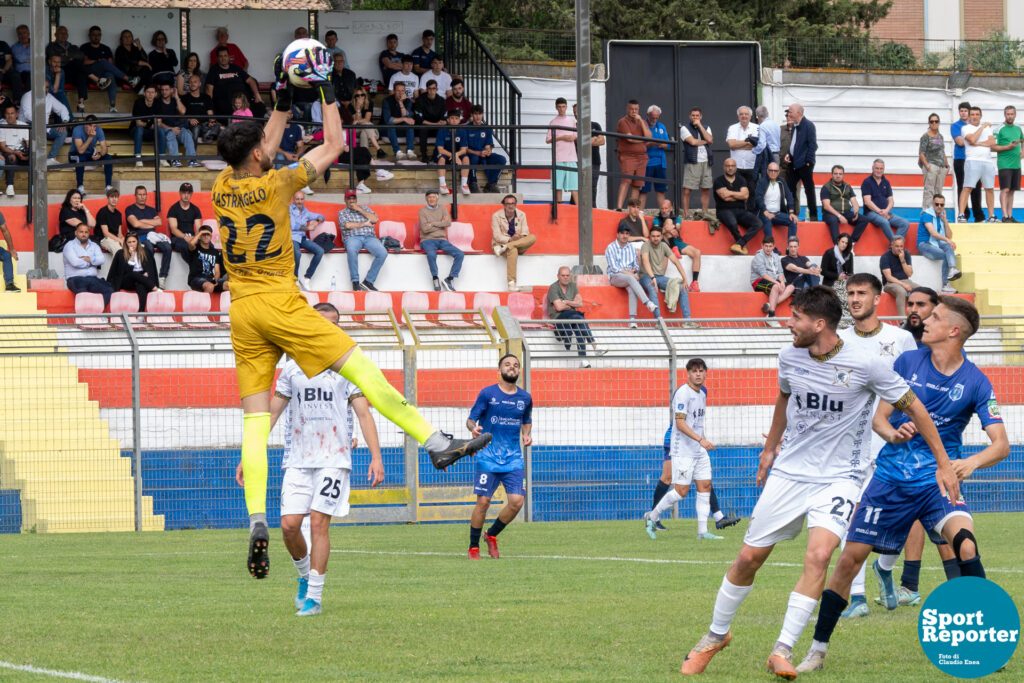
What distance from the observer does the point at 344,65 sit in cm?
2625

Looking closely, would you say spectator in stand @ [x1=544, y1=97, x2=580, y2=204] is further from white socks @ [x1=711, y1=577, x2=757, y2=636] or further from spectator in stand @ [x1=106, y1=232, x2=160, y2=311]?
white socks @ [x1=711, y1=577, x2=757, y2=636]

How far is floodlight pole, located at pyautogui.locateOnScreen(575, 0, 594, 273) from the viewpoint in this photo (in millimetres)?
21672

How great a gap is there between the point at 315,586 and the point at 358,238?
43.3 ft

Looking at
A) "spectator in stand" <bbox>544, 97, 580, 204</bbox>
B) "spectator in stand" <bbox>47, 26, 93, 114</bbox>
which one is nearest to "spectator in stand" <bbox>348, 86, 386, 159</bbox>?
"spectator in stand" <bbox>544, 97, 580, 204</bbox>

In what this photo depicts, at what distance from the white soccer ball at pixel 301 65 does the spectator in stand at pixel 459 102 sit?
58.8ft

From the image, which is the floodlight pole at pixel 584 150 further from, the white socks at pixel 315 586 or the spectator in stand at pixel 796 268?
the white socks at pixel 315 586

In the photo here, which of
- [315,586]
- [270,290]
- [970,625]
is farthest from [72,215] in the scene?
[970,625]

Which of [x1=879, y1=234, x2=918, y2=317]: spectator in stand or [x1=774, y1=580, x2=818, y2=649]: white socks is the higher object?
[x1=879, y1=234, x2=918, y2=317]: spectator in stand

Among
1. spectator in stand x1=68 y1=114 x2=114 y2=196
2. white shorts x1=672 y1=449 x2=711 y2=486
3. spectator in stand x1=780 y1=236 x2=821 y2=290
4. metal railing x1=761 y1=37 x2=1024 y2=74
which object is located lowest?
white shorts x1=672 y1=449 x2=711 y2=486

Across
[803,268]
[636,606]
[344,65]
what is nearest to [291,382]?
[636,606]

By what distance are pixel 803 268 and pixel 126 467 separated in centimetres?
1151

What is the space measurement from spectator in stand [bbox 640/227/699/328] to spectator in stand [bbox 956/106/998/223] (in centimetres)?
730

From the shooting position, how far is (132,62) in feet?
84.5

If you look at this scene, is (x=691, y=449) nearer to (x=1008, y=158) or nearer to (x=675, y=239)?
(x=675, y=239)
